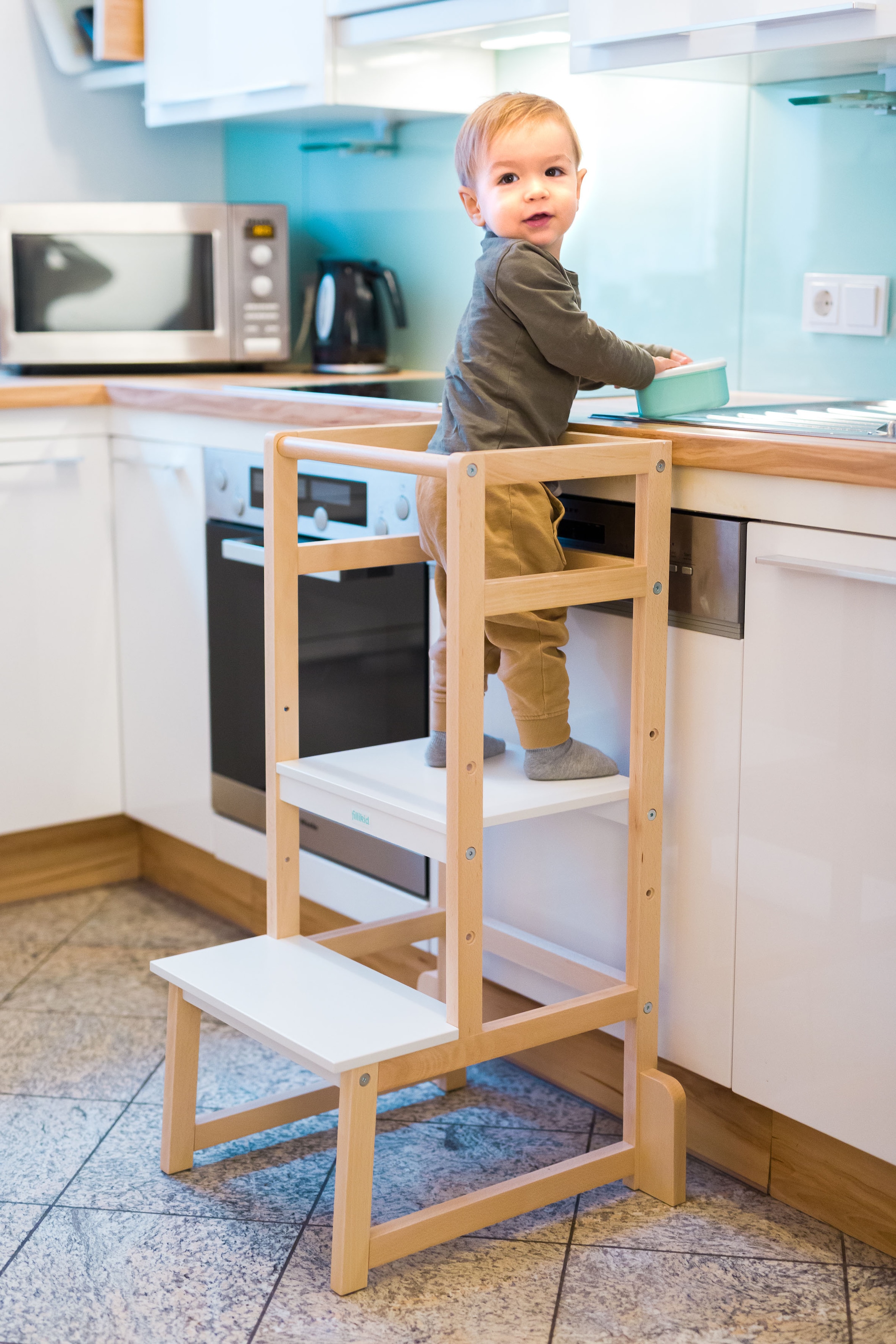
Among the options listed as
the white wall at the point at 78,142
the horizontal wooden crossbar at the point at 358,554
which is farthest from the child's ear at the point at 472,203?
the white wall at the point at 78,142

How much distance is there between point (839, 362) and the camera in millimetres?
1963

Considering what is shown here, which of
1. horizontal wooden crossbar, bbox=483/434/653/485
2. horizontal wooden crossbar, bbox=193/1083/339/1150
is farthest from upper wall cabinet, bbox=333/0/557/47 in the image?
horizontal wooden crossbar, bbox=193/1083/339/1150

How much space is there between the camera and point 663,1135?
162cm

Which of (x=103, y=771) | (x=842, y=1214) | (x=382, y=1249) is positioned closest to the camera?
(x=382, y=1249)

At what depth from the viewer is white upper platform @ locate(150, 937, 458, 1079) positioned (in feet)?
4.66

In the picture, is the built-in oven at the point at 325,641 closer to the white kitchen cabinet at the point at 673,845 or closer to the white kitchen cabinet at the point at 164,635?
the white kitchen cabinet at the point at 164,635

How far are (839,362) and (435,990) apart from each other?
983mm

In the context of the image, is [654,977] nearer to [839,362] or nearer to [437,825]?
[437,825]

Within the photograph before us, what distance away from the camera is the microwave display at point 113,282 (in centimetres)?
256

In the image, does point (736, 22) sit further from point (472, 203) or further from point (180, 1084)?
point (180, 1084)

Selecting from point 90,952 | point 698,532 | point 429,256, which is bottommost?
point 90,952

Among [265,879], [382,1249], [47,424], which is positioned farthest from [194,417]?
[382,1249]

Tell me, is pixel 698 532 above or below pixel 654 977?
above

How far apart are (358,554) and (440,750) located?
9.4 inches
